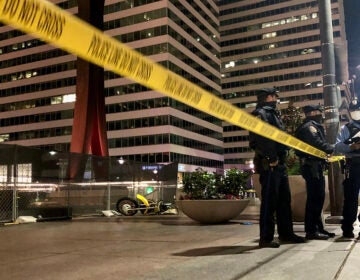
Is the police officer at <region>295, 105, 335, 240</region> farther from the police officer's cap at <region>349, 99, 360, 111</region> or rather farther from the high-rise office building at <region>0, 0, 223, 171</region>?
the high-rise office building at <region>0, 0, 223, 171</region>

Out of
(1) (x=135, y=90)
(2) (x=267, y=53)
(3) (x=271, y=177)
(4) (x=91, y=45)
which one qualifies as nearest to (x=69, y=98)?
(1) (x=135, y=90)

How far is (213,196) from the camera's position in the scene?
9.73 metres

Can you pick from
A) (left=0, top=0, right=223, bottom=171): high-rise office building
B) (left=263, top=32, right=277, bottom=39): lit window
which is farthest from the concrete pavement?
(left=263, top=32, right=277, bottom=39): lit window

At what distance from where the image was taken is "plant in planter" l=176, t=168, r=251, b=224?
9.28 meters

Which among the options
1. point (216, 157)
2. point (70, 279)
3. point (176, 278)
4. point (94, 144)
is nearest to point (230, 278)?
point (176, 278)

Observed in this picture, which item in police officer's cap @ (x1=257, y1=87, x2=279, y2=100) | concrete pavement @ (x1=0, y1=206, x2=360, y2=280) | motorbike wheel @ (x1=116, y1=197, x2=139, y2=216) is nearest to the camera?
concrete pavement @ (x1=0, y1=206, x2=360, y2=280)

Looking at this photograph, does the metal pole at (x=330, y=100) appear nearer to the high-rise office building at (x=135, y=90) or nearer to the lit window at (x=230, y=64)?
the high-rise office building at (x=135, y=90)

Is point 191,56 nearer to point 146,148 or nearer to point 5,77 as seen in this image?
point 146,148

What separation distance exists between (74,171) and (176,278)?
37.4 ft

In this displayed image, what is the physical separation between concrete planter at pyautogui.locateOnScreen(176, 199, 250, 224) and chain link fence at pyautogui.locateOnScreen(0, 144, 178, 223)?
17.0ft

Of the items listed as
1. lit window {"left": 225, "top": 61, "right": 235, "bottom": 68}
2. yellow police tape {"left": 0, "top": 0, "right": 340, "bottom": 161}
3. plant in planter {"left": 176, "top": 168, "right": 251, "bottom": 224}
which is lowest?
plant in planter {"left": 176, "top": 168, "right": 251, "bottom": 224}

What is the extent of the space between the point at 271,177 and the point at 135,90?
73898mm

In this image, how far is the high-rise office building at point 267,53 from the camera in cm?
10025

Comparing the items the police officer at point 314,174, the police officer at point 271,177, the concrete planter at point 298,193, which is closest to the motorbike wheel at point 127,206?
the concrete planter at point 298,193
